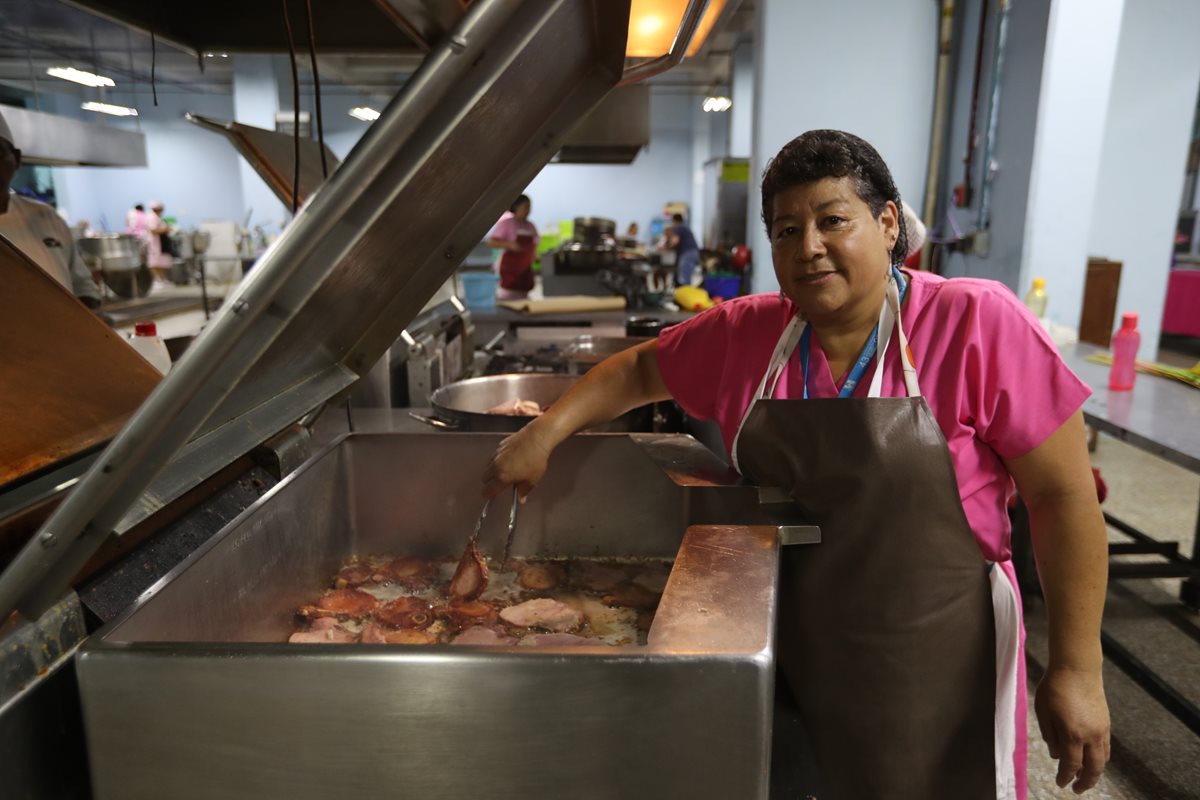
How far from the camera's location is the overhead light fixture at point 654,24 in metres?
1.40

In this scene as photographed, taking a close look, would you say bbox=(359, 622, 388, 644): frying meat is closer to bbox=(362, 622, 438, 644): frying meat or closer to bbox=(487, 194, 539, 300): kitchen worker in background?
Result: bbox=(362, 622, 438, 644): frying meat

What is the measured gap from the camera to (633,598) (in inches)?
59.3

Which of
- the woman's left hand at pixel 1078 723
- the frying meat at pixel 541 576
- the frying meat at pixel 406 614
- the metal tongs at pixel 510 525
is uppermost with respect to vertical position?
the metal tongs at pixel 510 525

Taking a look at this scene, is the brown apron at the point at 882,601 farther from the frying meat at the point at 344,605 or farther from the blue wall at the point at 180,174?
the blue wall at the point at 180,174

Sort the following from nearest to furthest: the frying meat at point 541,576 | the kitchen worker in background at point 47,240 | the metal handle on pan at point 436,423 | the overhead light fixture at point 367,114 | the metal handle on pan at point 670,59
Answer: the overhead light fixture at point 367,114, the metal handle on pan at point 670,59, the frying meat at point 541,576, the metal handle on pan at point 436,423, the kitchen worker in background at point 47,240

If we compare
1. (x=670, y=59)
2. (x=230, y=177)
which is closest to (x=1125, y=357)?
(x=670, y=59)

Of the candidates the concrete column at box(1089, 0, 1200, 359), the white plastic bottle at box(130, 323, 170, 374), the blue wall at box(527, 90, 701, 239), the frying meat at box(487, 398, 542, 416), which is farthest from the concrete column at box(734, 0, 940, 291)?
the blue wall at box(527, 90, 701, 239)

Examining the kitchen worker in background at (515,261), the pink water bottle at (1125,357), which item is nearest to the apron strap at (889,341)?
the pink water bottle at (1125,357)

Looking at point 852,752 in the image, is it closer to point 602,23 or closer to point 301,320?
point 301,320

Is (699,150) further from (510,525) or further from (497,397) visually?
(510,525)

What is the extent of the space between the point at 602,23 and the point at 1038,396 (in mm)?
915

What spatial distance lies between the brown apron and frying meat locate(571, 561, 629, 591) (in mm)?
343

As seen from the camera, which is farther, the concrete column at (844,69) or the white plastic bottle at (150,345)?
the concrete column at (844,69)

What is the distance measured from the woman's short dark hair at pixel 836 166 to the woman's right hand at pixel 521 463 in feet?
2.16
